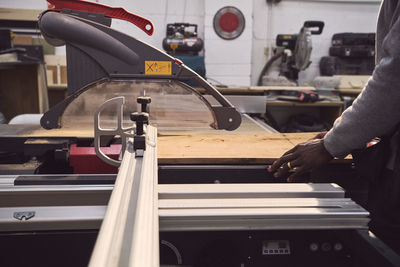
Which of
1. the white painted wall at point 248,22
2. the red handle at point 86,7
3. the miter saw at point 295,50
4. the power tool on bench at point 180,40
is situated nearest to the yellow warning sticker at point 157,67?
the red handle at point 86,7

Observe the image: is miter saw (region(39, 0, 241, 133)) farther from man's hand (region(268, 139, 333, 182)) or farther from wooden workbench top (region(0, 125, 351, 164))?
man's hand (region(268, 139, 333, 182))

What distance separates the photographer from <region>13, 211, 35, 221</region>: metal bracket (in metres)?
0.55

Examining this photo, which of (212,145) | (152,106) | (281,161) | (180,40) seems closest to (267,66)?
(180,40)

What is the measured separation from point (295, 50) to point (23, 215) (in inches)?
132

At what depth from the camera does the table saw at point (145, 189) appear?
0.55 meters

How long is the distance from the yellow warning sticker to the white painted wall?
9.84 feet

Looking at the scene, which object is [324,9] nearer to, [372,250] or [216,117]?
[216,117]

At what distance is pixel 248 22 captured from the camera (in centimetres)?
393

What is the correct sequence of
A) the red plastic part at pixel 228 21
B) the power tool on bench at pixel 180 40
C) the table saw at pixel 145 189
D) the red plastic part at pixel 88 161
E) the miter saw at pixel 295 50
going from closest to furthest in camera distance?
1. the table saw at pixel 145 189
2. the red plastic part at pixel 88 161
3. the miter saw at pixel 295 50
4. the power tool on bench at pixel 180 40
5. the red plastic part at pixel 228 21

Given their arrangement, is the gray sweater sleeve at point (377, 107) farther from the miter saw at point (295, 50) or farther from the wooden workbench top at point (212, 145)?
the miter saw at point (295, 50)

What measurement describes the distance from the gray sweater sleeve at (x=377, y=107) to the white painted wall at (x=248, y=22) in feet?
11.1

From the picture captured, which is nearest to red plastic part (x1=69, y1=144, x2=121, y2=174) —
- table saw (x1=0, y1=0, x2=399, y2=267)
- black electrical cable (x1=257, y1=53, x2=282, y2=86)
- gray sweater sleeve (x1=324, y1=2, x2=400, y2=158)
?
table saw (x1=0, y1=0, x2=399, y2=267)

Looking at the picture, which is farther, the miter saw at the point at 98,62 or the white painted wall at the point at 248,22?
the white painted wall at the point at 248,22

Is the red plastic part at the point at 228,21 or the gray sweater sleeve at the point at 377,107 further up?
the red plastic part at the point at 228,21
